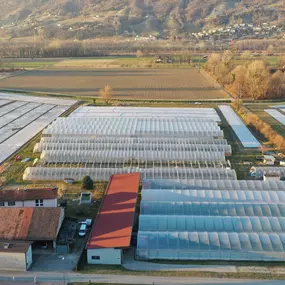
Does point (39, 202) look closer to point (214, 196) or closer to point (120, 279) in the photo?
point (120, 279)

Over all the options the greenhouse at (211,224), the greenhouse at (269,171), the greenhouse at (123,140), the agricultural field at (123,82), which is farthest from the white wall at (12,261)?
the agricultural field at (123,82)

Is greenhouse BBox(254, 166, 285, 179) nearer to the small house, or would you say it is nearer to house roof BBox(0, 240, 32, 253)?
the small house

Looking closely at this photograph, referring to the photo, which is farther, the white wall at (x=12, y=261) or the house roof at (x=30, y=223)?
the house roof at (x=30, y=223)

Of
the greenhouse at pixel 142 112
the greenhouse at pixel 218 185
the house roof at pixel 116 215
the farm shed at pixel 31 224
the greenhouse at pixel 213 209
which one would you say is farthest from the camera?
the greenhouse at pixel 142 112

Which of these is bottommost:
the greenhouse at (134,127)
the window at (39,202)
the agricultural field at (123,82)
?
the agricultural field at (123,82)

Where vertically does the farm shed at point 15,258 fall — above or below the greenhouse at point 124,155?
above

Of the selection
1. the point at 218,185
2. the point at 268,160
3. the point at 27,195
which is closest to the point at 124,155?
the point at 218,185

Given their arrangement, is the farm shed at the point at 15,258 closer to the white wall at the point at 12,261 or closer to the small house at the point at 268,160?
the white wall at the point at 12,261
